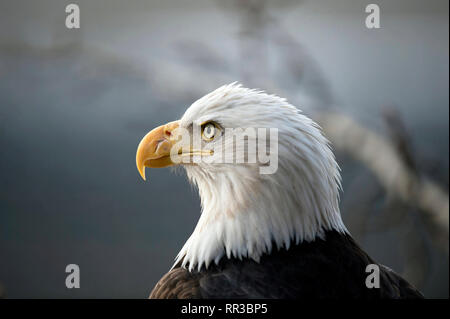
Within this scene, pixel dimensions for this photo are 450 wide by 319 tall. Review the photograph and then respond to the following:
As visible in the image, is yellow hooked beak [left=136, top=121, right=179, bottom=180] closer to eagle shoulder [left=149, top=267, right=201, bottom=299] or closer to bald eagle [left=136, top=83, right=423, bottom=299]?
bald eagle [left=136, top=83, right=423, bottom=299]

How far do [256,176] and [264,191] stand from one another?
3 cm

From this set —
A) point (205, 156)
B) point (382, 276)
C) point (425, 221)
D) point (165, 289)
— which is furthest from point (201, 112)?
point (425, 221)

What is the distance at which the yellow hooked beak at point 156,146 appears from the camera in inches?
42.8

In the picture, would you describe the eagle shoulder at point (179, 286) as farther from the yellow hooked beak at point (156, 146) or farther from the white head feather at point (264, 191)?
the yellow hooked beak at point (156, 146)

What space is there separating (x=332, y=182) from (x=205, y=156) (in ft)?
0.89

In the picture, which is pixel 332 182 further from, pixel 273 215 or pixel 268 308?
pixel 268 308

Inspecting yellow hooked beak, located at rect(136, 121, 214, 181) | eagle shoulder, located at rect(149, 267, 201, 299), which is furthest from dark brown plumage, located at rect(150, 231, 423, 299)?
yellow hooked beak, located at rect(136, 121, 214, 181)

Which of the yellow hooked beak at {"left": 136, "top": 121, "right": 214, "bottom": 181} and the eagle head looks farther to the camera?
the yellow hooked beak at {"left": 136, "top": 121, "right": 214, "bottom": 181}

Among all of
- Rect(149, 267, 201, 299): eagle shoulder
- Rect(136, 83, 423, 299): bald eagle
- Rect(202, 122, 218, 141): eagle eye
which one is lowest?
Rect(149, 267, 201, 299): eagle shoulder

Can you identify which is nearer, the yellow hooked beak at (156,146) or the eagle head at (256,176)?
the eagle head at (256,176)

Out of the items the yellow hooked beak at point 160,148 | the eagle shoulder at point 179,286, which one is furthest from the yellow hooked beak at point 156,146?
the eagle shoulder at point 179,286

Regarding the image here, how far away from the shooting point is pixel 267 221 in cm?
→ 98

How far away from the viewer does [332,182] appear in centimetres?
105

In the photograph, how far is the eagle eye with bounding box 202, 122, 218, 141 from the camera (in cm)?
103
